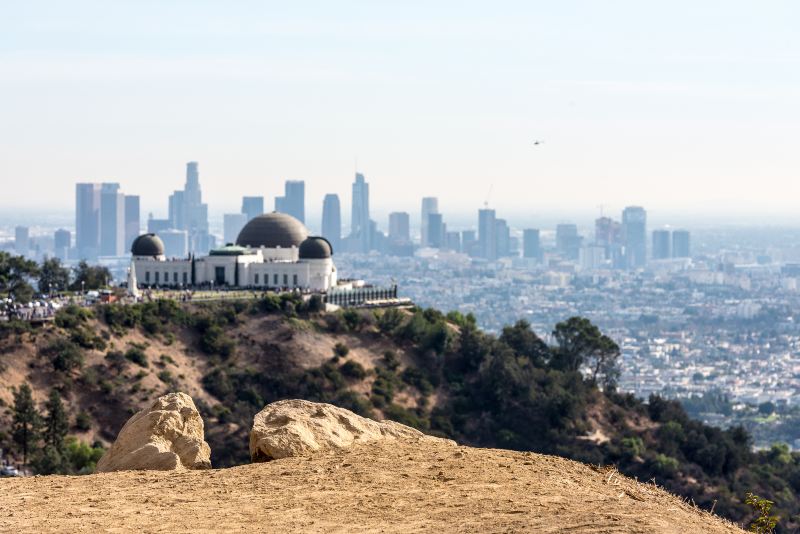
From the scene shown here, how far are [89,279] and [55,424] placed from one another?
2230cm

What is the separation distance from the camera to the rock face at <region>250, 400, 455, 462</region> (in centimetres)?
1945

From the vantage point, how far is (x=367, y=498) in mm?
16969

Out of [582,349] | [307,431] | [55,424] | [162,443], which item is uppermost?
[307,431]

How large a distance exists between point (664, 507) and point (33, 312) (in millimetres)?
44644

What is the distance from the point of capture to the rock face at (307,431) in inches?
766

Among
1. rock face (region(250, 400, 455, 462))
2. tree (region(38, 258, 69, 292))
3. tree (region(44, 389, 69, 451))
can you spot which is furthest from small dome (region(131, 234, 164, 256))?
rock face (region(250, 400, 455, 462))

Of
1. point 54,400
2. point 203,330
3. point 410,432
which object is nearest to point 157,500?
point 410,432

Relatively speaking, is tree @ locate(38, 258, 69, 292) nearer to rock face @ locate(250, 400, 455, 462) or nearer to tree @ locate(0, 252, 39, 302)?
tree @ locate(0, 252, 39, 302)

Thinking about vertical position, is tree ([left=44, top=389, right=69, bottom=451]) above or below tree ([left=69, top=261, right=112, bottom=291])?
below

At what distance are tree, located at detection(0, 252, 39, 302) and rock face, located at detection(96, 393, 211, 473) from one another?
41.5 metres

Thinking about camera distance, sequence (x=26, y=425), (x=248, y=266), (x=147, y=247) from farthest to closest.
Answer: (x=147, y=247) < (x=248, y=266) < (x=26, y=425)

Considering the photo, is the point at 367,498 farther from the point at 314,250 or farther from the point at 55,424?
the point at 314,250

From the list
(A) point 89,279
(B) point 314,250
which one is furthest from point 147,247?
(B) point 314,250

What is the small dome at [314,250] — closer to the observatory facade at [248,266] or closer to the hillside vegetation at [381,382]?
the observatory facade at [248,266]
